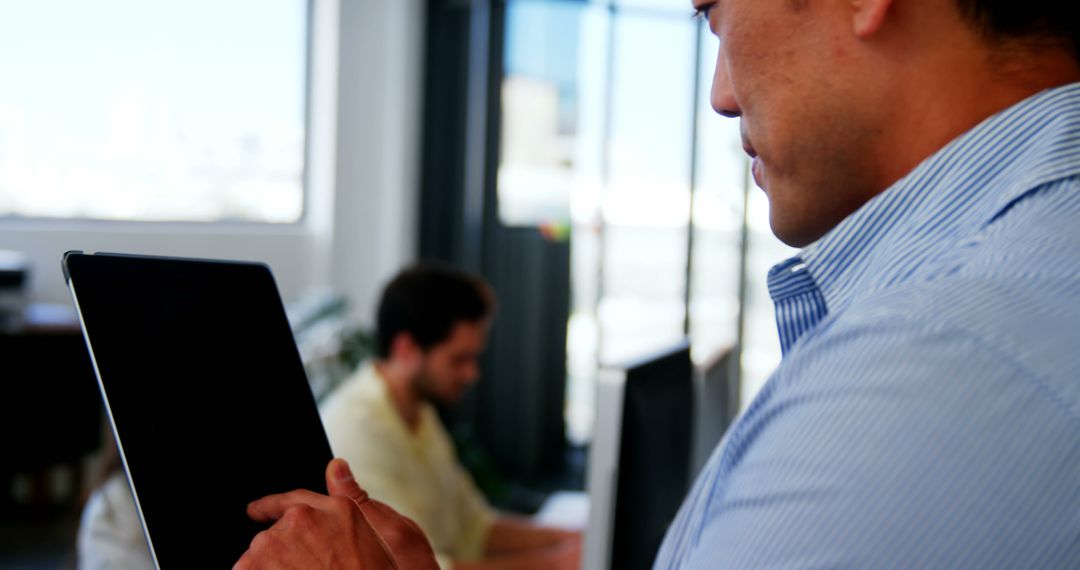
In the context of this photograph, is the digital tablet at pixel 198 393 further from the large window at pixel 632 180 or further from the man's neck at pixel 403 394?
the large window at pixel 632 180

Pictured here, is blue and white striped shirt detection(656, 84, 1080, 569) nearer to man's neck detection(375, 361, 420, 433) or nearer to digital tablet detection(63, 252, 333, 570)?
digital tablet detection(63, 252, 333, 570)

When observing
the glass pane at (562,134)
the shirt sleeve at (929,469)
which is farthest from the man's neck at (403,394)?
the glass pane at (562,134)

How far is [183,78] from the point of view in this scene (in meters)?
4.94

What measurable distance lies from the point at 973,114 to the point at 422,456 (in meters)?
2.01

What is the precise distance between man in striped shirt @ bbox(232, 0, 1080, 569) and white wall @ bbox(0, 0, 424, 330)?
4524mm

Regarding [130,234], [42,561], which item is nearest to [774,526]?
[42,561]

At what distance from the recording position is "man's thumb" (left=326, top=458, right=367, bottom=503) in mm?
689

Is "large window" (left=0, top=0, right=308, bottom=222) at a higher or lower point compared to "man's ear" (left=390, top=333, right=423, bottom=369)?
higher

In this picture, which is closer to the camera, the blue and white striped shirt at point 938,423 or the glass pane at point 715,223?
the blue and white striped shirt at point 938,423

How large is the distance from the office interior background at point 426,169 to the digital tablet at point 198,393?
3.91 meters

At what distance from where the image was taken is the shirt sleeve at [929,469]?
1.42ft

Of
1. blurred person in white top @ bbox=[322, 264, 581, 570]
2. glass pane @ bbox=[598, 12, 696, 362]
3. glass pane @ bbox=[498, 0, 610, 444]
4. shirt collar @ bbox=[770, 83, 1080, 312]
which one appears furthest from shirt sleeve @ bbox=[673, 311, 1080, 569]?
glass pane @ bbox=[498, 0, 610, 444]

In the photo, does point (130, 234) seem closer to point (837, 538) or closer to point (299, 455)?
point (299, 455)

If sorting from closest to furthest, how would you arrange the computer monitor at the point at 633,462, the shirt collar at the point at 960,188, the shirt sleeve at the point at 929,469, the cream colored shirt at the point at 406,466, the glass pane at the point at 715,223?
1. the shirt sleeve at the point at 929,469
2. the shirt collar at the point at 960,188
3. the computer monitor at the point at 633,462
4. the cream colored shirt at the point at 406,466
5. the glass pane at the point at 715,223
